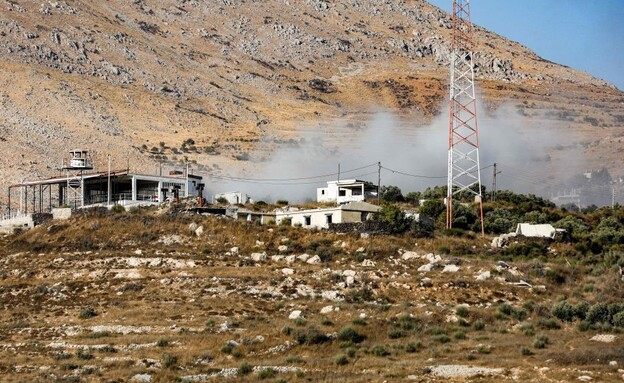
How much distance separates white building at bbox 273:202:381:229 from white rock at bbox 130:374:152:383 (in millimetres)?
26590

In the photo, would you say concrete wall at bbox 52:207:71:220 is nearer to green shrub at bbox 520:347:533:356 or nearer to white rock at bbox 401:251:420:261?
white rock at bbox 401:251:420:261

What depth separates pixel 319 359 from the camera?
85.5 ft

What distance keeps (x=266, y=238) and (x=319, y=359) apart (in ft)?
64.0

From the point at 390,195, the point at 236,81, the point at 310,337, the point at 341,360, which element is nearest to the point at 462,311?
the point at 310,337

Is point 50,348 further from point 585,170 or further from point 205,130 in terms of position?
point 585,170

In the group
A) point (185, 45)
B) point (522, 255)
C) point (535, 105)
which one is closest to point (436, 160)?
point (535, 105)

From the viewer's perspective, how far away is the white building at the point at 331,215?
5144 cm

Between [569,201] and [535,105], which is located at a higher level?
[535,105]

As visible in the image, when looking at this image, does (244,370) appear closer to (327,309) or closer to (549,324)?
(327,309)

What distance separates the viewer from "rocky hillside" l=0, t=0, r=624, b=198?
10438 centimetres

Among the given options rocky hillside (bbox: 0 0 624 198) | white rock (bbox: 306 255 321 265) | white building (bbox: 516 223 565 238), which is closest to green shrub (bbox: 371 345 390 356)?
white rock (bbox: 306 255 321 265)

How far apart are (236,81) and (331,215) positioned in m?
93.1

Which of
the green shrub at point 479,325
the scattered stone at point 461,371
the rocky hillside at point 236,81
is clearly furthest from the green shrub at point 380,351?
the rocky hillside at point 236,81

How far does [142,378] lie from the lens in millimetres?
23844
